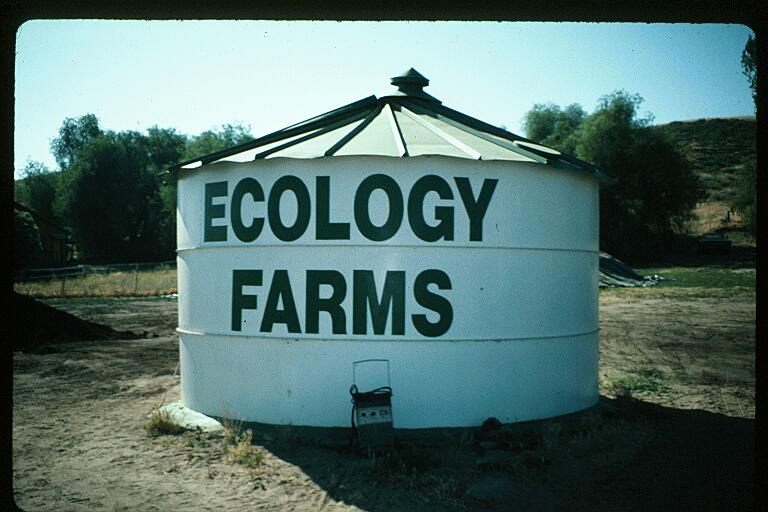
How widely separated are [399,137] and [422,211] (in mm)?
1158

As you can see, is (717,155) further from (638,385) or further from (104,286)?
(638,385)

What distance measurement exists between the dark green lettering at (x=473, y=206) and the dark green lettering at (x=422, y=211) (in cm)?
19

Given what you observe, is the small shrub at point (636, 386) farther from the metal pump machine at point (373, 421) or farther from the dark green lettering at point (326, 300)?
the dark green lettering at point (326, 300)

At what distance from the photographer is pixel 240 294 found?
8547 mm

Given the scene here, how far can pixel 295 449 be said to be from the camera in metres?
7.53

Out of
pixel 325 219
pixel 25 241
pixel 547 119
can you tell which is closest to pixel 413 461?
pixel 325 219

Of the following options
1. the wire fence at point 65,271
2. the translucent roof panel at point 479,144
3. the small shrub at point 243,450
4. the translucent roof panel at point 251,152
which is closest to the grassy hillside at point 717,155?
the wire fence at point 65,271

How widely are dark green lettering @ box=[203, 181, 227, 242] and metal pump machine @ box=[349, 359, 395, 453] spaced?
2.91 m

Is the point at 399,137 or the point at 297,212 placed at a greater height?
the point at 399,137

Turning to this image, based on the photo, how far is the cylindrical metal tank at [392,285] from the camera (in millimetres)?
8133

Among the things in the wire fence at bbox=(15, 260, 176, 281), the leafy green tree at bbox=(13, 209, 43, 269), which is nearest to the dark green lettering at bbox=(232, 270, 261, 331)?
the wire fence at bbox=(15, 260, 176, 281)

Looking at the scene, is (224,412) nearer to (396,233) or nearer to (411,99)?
(396,233)

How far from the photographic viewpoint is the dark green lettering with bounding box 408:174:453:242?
8.15m

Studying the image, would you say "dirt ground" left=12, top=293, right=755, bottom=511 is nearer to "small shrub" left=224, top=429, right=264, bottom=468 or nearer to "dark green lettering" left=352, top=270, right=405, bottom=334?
"small shrub" left=224, top=429, right=264, bottom=468
